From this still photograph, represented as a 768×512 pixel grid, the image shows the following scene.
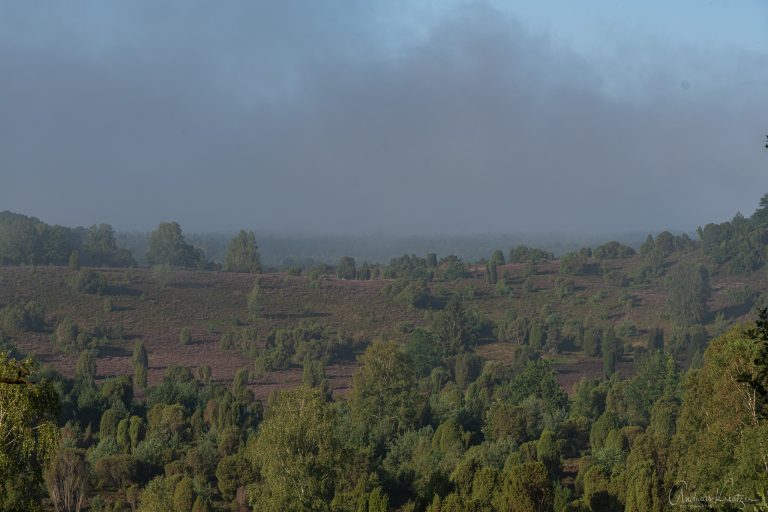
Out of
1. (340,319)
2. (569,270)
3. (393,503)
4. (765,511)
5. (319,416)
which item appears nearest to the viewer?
(765,511)

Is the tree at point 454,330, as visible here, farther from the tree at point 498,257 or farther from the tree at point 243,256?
the tree at point 243,256

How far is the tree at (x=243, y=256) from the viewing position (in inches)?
5910

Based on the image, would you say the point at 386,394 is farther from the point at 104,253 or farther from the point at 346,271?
the point at 104,253

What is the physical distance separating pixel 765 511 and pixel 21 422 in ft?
47.0

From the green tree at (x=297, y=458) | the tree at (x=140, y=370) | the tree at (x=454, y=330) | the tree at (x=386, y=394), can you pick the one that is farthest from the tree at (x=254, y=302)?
the green tree at (x=297, y=458)

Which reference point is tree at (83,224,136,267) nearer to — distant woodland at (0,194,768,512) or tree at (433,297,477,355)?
distant woodland at (0,194,768,512)

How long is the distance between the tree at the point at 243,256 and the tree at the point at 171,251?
16.1 feet

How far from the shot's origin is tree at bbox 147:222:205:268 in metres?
156

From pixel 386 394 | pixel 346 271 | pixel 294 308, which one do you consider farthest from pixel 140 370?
pixel 346 271

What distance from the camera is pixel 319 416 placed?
121ft

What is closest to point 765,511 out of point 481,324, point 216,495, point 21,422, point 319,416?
point 21,422

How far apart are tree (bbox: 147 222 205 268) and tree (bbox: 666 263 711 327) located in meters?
71.4

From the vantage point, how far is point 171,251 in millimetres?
156750

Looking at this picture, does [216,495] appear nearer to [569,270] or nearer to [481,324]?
[481,324]
